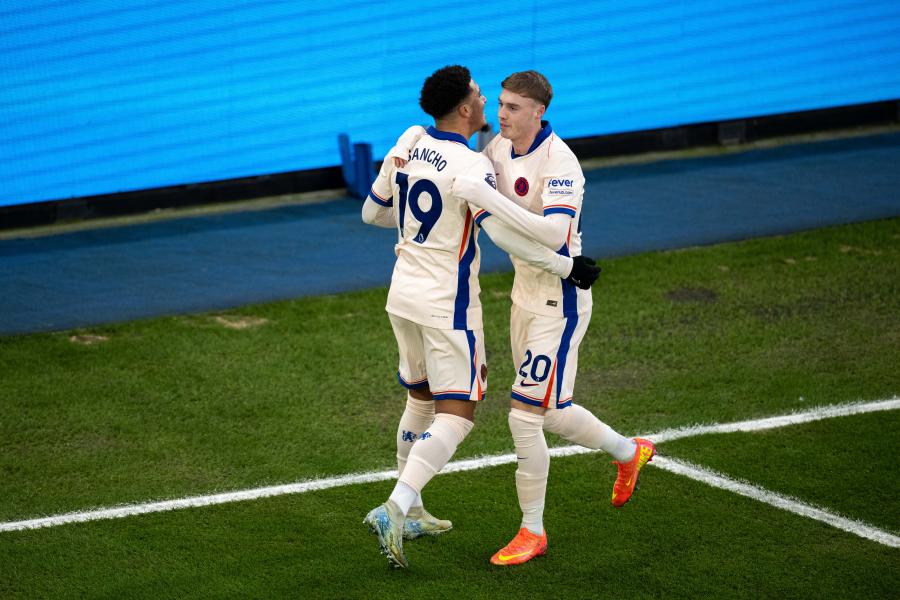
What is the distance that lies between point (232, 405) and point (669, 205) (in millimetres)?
5859

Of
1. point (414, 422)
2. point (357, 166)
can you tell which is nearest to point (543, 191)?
point (414, 422)

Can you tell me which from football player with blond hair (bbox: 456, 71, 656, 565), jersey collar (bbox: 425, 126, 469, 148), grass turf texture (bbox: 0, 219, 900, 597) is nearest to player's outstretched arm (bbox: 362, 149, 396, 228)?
jersey collar (bbox: 425, 126, 469, 148)

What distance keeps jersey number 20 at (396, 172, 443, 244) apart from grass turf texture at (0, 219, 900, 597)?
146cm

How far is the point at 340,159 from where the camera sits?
40.5 ft

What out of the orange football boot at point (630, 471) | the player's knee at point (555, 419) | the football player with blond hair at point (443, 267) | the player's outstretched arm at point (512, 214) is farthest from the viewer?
the orange football boot at point (630, 471)

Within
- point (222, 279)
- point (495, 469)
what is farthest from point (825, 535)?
point (222, 279)

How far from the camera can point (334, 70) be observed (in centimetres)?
1207

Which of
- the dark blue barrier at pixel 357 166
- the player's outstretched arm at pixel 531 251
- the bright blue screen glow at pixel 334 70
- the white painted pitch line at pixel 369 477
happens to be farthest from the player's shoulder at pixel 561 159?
the bright blue screen glow at pixel 334 70

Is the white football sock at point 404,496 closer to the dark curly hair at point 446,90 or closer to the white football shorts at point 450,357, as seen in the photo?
the white football shorts at point 450,357

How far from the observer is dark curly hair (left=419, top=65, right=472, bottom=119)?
477cm

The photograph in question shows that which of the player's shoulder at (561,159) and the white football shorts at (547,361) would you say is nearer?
the player's shoulder at (561,159)

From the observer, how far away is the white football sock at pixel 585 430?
514cm

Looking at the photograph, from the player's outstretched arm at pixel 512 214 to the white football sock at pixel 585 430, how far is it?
83 centimetres

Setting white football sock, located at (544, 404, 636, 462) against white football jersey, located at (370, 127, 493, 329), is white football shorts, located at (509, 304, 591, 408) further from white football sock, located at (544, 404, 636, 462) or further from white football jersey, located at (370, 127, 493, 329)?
white football jersey, located at (370, 127, 493, 329)
